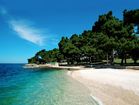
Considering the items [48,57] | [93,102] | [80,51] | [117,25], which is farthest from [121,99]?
[48,57]

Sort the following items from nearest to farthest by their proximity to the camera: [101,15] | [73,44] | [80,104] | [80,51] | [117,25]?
[80,104] → [117,25] → [101,15] → [80,51] → [73,44]

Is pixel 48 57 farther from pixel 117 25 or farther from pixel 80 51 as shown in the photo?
pixel 117 25

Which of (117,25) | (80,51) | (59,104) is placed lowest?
(59,104)

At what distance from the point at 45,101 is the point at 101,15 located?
5689cm

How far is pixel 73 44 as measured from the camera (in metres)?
93.7

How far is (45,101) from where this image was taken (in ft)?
60.2

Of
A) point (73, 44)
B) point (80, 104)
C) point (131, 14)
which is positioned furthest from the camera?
point (73, 44)

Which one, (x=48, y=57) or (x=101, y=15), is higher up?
(x=101, y=15)

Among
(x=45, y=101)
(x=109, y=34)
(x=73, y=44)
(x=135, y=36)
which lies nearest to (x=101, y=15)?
(x=109, y=34)

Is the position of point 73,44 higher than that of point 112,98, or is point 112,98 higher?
point 73,44

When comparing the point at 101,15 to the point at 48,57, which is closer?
the point at 101,15

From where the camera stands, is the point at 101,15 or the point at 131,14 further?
the point at 101,15

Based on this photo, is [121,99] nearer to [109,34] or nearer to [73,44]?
[109,34]

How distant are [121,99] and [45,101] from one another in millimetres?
5787
